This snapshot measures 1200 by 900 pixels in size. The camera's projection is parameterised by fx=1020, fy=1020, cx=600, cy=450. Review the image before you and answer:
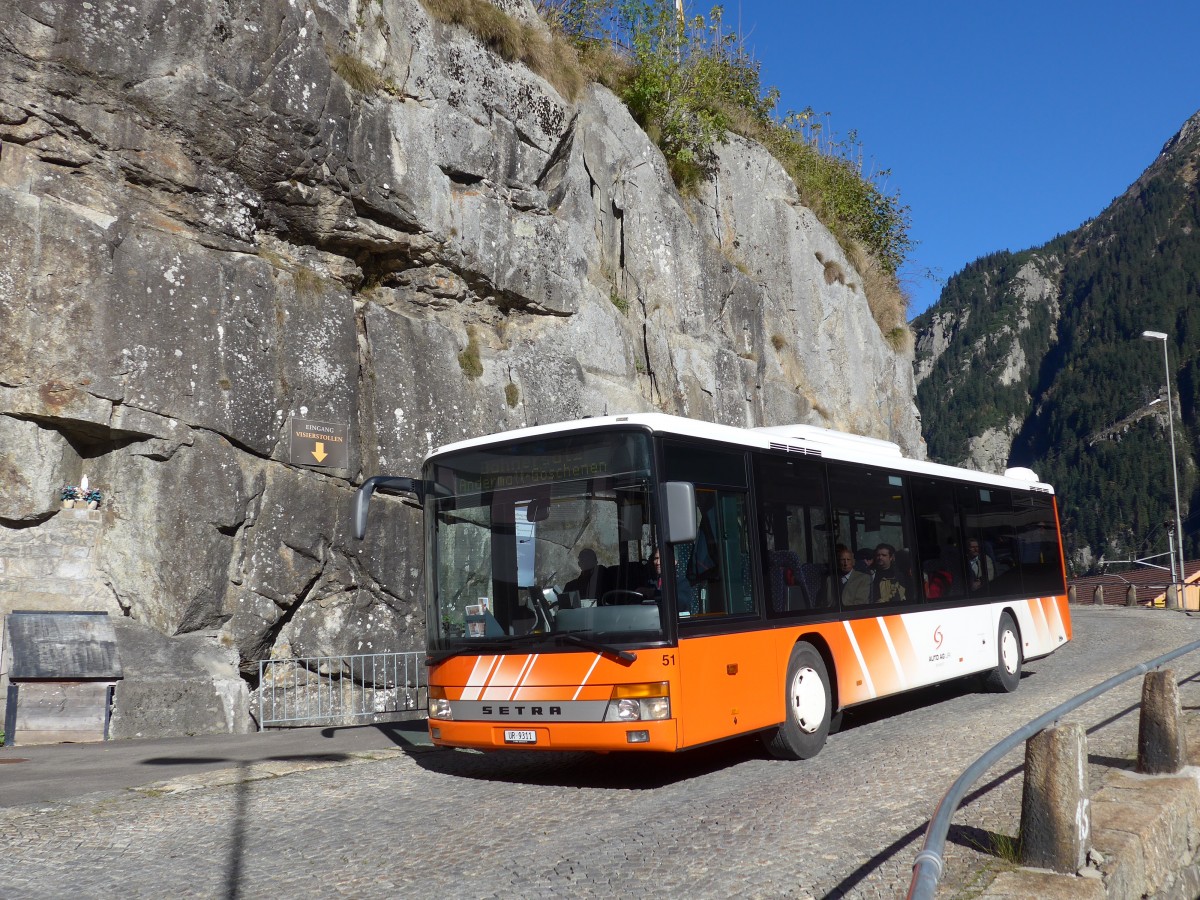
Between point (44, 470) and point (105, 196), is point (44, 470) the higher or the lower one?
the lower one

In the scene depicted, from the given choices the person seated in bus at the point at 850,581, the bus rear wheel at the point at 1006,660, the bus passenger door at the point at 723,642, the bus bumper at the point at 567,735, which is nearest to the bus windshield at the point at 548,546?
Answer: the bus passenger door at the point at 723,642

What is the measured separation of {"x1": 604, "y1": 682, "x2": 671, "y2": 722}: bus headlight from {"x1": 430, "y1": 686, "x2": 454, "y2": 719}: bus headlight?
1.56 m

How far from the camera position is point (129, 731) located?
35.6 feet

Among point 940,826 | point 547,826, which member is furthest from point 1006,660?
point 940,826

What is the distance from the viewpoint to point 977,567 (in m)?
12.4

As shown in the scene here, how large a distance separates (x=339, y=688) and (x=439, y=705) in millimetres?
6045

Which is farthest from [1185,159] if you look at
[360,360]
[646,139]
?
[360,360]

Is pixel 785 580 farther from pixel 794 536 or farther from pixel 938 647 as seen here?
pixel 938 647

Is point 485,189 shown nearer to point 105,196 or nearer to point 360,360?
point 360,360

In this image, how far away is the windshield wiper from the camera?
7.18 m

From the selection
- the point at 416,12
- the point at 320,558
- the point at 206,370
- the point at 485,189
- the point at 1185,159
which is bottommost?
the point at 320,558

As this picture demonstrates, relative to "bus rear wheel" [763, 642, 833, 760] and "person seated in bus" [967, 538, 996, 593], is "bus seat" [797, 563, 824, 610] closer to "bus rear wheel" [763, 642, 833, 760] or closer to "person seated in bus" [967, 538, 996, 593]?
"bus rear wheel" [763, 642, 833, 760]

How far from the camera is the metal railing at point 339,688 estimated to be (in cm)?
1302

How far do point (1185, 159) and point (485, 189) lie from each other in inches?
6994
